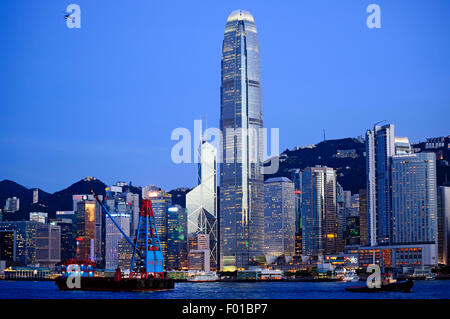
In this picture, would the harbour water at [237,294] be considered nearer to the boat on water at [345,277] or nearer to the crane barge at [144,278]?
the crane barge at [144,278]

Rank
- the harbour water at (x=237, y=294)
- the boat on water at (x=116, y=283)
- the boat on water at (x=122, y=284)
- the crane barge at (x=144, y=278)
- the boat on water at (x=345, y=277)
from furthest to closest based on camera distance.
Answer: the boat on water at (x=345, y=277)
the crane barge at (x=144, y=278)
the boat on water at (x=116, y=283)
the boat on water at (x=122, y=284)
the harbour water at (x=237, y=294)

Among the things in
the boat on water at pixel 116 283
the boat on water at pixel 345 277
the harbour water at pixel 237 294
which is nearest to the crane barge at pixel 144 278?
the boat on water at pixel 116 283

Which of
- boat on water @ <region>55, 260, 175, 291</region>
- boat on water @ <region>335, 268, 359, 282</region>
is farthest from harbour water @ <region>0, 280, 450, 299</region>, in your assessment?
boat on water @ <region>335, 268, 359, 282</region>

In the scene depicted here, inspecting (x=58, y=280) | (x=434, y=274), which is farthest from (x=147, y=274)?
(x=434, y=274)

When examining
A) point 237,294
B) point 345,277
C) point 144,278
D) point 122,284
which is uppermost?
point 144,278

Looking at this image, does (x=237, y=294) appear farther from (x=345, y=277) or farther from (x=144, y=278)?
(x=345, y=277)

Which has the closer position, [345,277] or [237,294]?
[237,294]

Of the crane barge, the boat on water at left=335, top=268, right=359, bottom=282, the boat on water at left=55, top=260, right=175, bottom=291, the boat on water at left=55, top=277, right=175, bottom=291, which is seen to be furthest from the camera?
the boat on water at left=335, top=268, right=359, bottom=282

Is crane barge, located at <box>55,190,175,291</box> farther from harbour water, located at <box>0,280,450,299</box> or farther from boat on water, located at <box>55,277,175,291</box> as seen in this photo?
harbour water, located at <box>0,280,450,299</box>

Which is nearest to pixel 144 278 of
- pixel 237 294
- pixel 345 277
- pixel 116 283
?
pixel 116 283

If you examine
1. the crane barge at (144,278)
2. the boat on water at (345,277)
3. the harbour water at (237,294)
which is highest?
the crane barge at (144,278)
